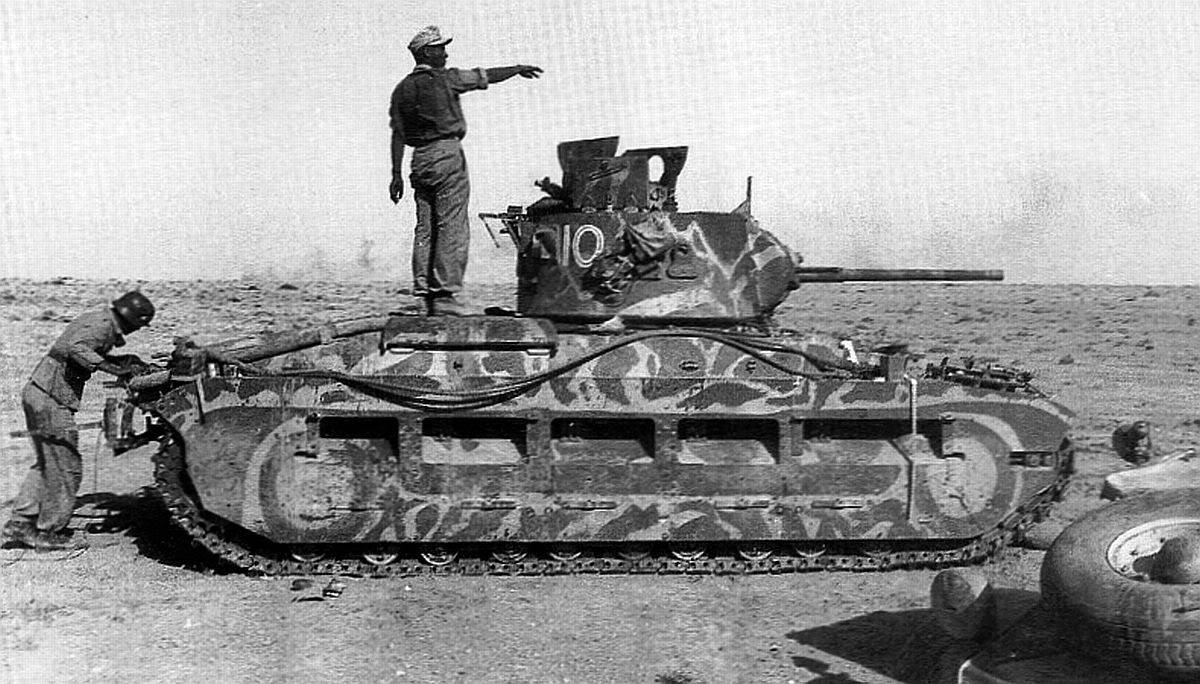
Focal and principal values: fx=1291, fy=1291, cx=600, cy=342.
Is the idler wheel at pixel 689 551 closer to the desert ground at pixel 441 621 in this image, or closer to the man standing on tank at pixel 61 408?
the desert ground at pixel 441 621

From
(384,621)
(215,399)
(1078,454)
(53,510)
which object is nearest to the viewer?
(384,621)

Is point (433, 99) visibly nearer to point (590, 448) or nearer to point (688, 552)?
point (590, 448)

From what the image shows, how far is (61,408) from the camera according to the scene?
40.2ft

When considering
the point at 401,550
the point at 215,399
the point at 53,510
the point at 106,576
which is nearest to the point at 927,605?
the point at 401,550

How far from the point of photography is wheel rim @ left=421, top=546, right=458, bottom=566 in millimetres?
11383

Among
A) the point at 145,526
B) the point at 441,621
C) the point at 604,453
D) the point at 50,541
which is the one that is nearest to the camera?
the point at 441,621

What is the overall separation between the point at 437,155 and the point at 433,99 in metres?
0.52

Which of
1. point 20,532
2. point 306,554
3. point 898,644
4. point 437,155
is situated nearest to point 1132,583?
point 898,644

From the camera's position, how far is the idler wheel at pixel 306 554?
1134 cm

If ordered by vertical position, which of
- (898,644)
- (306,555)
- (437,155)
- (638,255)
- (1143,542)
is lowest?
(898,644)

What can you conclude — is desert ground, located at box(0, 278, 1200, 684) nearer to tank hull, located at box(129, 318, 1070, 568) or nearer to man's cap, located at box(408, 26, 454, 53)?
tank hull, located at box(129, 318, 1070, 568)

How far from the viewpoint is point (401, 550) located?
11406 mm

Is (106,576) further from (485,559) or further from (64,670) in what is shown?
(485,559)

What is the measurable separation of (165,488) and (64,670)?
89.6 inches
